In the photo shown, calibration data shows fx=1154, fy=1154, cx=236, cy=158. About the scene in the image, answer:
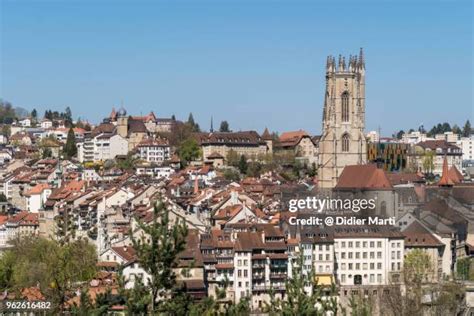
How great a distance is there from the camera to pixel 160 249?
20094 millimetres

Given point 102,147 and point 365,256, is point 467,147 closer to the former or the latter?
point 102,147

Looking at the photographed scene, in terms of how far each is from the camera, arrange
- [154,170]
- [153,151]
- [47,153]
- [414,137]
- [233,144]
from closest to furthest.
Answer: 1. [154,170]
2. [153,151]
3. [233,144]
4. [47,153]
5. [414,137]

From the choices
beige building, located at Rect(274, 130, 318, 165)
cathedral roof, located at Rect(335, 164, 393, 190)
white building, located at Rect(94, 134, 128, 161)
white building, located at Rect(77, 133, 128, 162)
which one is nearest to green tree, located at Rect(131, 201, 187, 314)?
cathedral roof, located at Rect(335, 164, 393, 190)

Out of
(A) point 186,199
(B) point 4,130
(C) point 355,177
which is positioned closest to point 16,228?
(A) point 186,199

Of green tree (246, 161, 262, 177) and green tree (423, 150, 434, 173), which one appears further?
green tree (423, 150, 434, 173)

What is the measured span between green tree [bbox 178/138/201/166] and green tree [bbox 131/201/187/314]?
85.7 meters

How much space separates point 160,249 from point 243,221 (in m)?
35.9

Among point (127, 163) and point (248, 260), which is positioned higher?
point (127, 163)

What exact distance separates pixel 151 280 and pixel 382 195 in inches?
1676

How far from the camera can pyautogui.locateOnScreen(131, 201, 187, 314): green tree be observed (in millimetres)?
20094

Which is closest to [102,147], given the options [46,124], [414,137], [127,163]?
[127,163]

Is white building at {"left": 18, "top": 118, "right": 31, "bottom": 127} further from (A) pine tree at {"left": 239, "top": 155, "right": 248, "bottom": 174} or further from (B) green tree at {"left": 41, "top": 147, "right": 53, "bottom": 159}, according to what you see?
(A) pine tree at {"left": 239, "top": 155, "right": 248, "bottom": 174}

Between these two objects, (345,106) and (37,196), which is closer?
(345,106)

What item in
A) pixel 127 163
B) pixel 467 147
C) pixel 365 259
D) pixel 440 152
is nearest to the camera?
pixel 365 259
